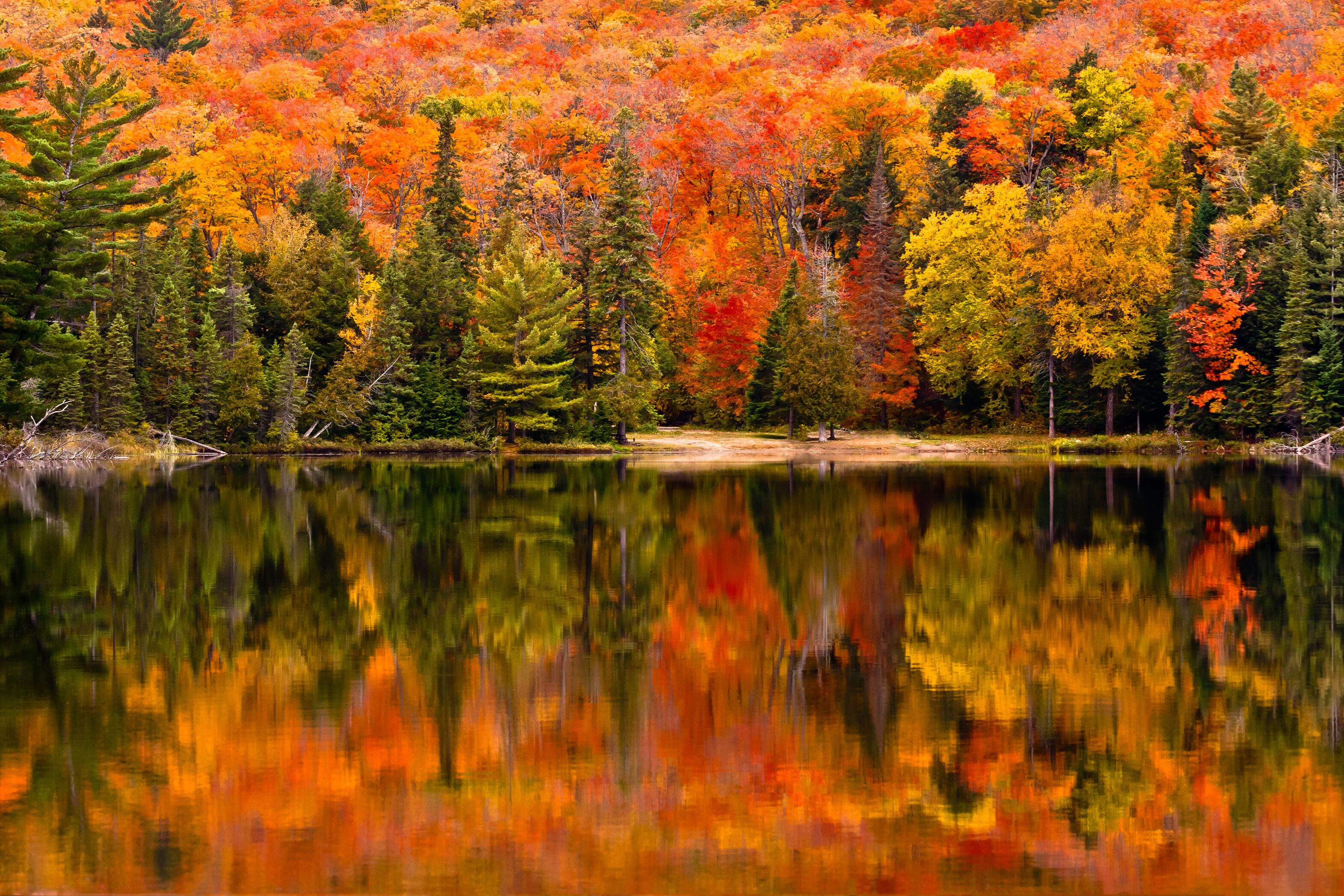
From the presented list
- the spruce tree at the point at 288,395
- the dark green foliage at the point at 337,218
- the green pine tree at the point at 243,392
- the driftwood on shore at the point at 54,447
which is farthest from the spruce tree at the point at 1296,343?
the driftwood on shore at the point at 54,447

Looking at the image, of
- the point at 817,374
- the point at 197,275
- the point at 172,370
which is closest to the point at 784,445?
the point at 817,374

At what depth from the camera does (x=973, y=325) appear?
2554 inches

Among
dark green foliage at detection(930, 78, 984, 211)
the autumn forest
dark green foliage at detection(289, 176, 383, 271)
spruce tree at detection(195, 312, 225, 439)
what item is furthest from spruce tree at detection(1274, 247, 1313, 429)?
spruce tree at detection(195, 312, 225, 439)

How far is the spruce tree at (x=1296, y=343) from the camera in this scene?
55.1 m

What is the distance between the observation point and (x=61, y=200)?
49.3 meters

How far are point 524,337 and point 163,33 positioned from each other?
60.1 metres

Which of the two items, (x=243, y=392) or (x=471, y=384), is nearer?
(x=243, y=392)

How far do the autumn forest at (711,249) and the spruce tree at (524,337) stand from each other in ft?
0.58

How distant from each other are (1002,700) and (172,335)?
57422mm

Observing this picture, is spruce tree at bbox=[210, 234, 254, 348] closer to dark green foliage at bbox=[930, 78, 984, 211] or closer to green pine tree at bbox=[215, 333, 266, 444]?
green pine tree at bbox=[215, 333, 266, 444]

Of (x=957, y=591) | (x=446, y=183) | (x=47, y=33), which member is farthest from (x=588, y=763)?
(x=47, y=33)

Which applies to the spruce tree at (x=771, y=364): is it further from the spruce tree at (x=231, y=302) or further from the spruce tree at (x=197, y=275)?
the spruce tree at (x=197, y=275)

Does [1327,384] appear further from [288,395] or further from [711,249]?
[288,395]

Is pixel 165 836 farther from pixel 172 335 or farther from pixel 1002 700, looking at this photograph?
pixel 172 335
